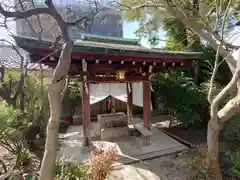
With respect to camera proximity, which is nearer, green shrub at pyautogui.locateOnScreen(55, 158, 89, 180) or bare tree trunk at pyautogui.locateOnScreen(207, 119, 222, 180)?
green shrub at pyautogui.locateOnScreen(55, 158, 89, 180)

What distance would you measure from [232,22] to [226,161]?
3.84 meters

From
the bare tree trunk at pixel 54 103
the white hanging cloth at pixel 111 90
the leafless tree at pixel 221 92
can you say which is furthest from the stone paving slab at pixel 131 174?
the white hanging cloth at pixel 111 90

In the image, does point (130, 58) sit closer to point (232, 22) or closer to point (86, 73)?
point (86, 73)

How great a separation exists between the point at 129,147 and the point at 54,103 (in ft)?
13.2

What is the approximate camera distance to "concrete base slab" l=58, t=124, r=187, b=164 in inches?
197

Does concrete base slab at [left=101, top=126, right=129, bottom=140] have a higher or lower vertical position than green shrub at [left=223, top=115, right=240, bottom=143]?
lower

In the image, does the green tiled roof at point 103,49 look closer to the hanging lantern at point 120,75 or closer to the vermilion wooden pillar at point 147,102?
the hanging lantern at point 120,75

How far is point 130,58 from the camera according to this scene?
5207 millimetres

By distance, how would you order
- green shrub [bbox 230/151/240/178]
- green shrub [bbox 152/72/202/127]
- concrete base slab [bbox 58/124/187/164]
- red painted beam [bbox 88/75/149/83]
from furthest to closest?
1. green shrub [bbox 152/72/202/127]
2. red painted beam [bbox 88/75/149/83]
3. concrete base slab [bbox 58/124/187/164]
4. green shrub [bbox 230/151/240/178]

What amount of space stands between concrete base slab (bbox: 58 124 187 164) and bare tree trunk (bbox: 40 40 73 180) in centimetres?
256

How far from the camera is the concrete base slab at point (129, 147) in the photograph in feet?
16.4

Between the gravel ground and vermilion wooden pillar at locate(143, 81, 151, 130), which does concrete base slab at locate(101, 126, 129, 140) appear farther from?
the gravel ground

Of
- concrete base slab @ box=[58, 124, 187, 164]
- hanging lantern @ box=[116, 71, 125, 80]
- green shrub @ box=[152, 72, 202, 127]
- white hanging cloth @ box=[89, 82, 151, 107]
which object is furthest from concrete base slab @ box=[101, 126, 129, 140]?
green shrub @ box=[152, 72, 202, 127]

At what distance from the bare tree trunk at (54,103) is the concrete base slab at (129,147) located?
2557 millimetres
